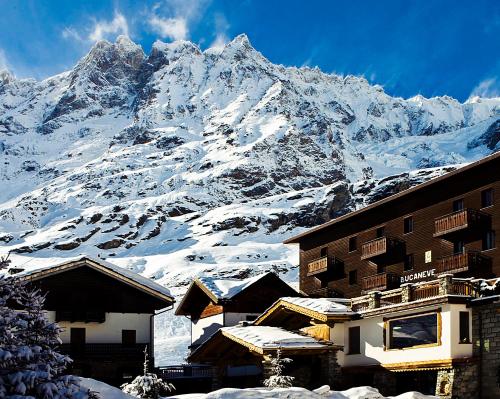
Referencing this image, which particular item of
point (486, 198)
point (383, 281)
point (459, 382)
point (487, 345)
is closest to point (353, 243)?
point (383, 281)

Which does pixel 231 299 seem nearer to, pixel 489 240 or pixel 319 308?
pixel 319 308

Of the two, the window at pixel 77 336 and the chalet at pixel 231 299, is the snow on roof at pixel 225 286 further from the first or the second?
the window at pixel 77 336

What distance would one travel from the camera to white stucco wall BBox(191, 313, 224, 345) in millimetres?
40594

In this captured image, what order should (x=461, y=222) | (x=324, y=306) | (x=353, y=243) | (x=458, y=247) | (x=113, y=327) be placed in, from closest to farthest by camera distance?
1. (x=324, y=306)
2. (x=461, y=222)
3. (x=113, y=327)
4. (x=458, y=247)
5. (x=353, y=243)

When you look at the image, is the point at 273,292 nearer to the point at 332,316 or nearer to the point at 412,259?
the point at 412,259

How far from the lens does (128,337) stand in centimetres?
3688

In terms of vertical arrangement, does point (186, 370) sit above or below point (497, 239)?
below

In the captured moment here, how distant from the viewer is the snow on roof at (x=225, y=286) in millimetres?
40188

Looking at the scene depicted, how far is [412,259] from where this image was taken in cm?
3953

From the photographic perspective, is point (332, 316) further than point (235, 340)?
No

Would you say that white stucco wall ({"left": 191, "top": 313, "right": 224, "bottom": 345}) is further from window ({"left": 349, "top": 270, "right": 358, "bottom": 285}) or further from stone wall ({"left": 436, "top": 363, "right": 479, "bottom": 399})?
stone wall ({"left": 436, "top": 363, "right": 479, "bottom": 399})

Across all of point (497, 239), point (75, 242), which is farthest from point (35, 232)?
point (497, 239)

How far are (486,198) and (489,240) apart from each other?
2.14m

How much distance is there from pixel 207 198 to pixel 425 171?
6122cm
